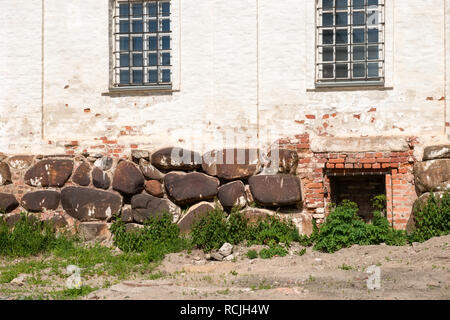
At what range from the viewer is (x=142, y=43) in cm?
977

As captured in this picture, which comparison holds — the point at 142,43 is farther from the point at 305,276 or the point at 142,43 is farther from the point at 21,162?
the point at 305,276

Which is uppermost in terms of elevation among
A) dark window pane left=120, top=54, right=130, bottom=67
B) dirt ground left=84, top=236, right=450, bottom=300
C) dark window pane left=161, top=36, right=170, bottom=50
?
dark window pane left=161, top=36, right=170, bottom=50

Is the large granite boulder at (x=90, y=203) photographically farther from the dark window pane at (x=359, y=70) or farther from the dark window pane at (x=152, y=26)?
the dark window pane at (x=359, y=70)

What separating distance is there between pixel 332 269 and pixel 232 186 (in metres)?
2.26

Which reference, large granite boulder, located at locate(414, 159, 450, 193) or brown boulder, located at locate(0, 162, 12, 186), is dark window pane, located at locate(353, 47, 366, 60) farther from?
brown boulder, located at locate(0, 162, 12, 186)

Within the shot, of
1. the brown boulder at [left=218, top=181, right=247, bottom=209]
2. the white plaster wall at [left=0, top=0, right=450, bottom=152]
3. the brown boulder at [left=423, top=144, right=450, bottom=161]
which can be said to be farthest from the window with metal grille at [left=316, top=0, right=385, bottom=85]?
the brown boulder at [left=218, top=181, right=247, bottom=209]

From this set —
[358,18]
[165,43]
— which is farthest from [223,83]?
[358,18]

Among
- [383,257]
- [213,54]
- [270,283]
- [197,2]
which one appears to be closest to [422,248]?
[383,257]

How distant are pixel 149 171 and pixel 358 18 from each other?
13.8ft

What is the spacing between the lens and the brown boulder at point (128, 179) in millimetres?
9203

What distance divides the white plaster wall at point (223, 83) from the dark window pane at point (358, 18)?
16.2 inches

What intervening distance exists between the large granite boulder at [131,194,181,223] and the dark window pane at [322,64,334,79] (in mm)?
3222

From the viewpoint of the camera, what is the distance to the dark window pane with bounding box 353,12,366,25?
9.26m

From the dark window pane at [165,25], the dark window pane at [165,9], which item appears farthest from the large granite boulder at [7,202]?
the dark window pane at [165,9]
